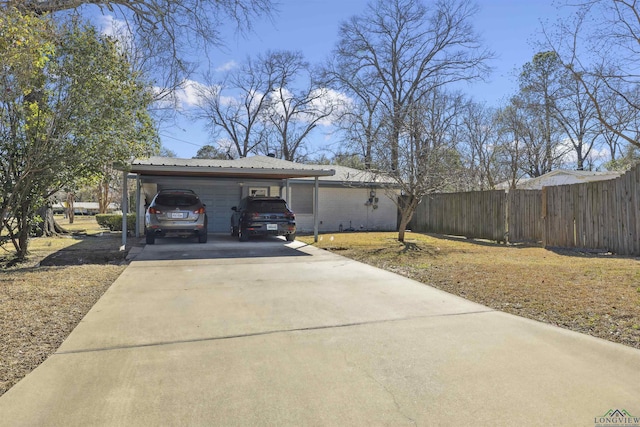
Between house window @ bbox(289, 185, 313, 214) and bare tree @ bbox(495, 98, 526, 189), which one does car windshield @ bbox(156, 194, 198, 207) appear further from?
bare tree @ bbox(495, 98, 526, 189)

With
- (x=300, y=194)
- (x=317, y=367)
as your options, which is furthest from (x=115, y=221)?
(x=317, y=367)

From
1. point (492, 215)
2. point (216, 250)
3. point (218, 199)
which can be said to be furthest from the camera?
point (218, 199)

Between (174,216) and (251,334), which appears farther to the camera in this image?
(174,216)

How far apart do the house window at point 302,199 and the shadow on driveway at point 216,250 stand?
16.7 feet

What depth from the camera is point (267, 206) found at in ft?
43.0

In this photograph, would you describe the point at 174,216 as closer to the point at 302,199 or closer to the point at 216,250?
the point at 216,250

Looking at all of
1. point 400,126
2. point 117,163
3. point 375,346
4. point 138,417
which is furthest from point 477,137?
point 138,417

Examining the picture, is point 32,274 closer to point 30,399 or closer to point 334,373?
point 30,399

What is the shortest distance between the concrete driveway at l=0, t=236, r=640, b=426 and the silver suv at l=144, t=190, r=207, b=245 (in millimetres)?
6031

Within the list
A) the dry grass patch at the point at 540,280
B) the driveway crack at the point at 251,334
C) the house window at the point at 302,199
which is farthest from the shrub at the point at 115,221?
the driveway crack at the point at 251,334

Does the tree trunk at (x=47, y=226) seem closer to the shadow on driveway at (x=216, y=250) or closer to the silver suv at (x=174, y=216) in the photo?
the shadow on driveway at (x=216, y=250)

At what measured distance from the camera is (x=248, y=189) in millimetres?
18500

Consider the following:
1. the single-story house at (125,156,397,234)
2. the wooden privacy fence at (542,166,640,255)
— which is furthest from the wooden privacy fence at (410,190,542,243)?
the single-story house at (125,156,397,234)

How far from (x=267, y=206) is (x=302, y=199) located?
19.0 ft
